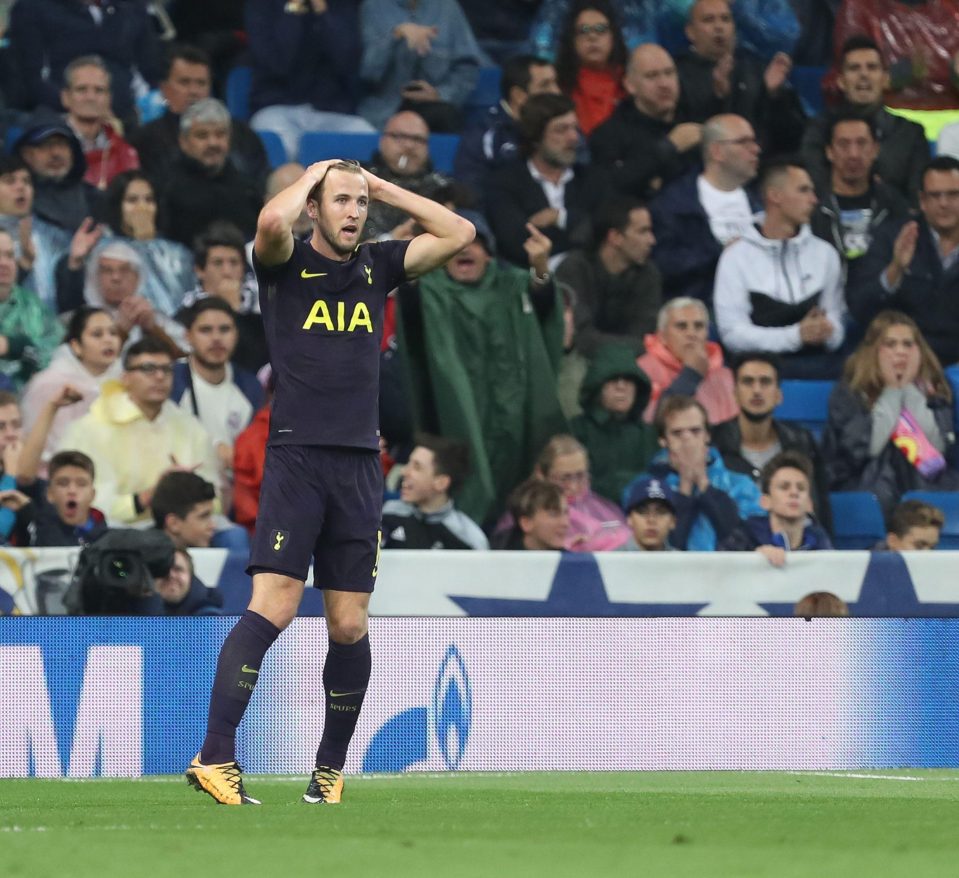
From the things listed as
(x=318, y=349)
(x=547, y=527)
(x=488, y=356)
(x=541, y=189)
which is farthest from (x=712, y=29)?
(x=318, y=349)

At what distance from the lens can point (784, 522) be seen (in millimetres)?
11805

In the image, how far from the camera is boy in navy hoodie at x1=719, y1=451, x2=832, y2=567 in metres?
11.8

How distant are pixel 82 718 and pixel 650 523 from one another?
3376 millimetres

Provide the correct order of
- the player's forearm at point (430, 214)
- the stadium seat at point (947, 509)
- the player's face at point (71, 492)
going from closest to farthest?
→ the player's forearm at point (430, 214) < the player's face at point (71, 492) < the stadium seat at point (947, 509)

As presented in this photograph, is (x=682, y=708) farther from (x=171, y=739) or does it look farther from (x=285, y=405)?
(x=285, y=405)

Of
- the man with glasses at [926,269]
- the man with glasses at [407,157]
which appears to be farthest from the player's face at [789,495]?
the man with glasses at [407,157]

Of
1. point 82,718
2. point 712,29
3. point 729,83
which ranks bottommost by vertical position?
point 82,718

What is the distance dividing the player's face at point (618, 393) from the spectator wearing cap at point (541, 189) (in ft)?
4.75

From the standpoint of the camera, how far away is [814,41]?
16.8 metres

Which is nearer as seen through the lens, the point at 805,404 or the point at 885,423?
the point at 885,423

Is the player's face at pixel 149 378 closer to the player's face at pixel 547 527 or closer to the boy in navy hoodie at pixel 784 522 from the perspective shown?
the player's face at pixel 547 527

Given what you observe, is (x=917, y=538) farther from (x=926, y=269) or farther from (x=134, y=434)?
(x=134, y=434)

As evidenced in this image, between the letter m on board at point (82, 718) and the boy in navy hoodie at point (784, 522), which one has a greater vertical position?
the boy in navy hoodie at point (784, 522)

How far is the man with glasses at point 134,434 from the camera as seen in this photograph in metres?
11.5
